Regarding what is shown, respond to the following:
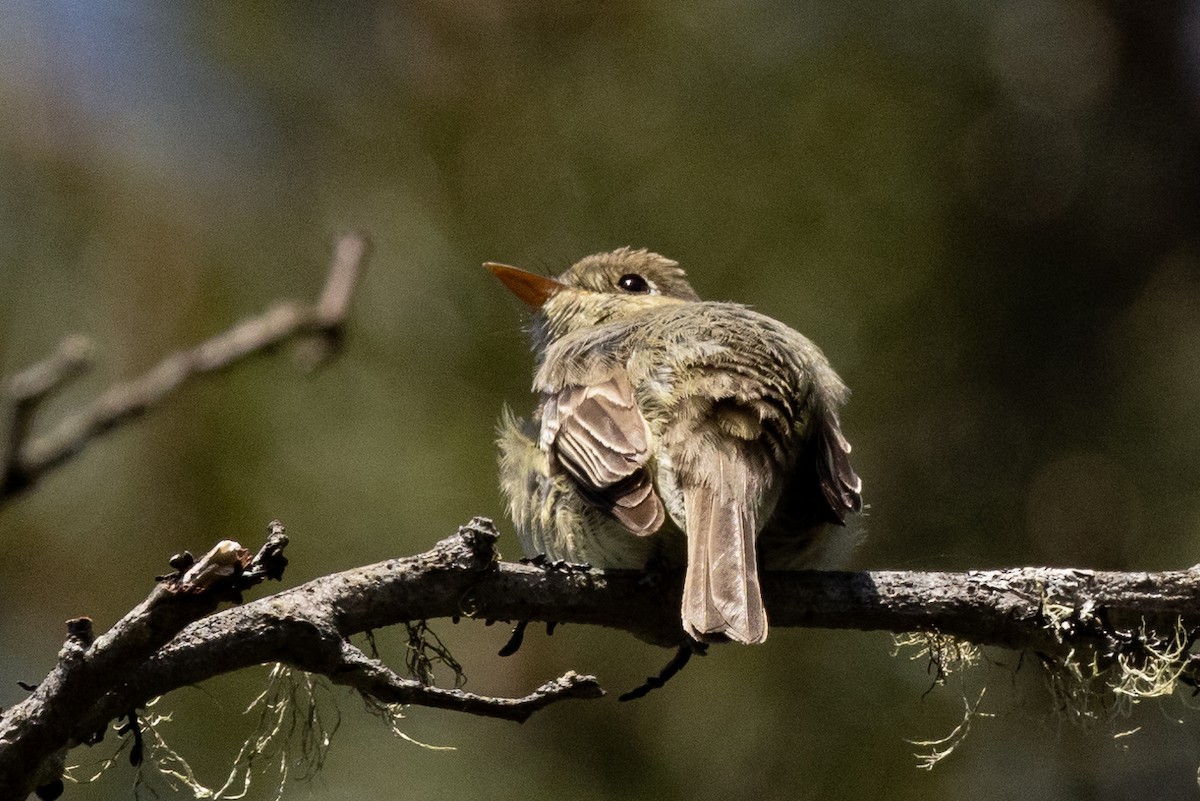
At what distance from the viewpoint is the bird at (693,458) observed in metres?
3.07

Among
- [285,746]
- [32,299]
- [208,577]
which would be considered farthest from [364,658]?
[32,299]

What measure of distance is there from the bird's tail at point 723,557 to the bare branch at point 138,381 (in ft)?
3.81

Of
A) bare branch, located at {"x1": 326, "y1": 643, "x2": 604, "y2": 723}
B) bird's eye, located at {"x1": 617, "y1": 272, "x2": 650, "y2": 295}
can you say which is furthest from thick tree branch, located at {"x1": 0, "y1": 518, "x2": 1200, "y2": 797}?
bird's eye, located at {"x1": 617, "y1": 272, "x2": 650, "y2": 295}

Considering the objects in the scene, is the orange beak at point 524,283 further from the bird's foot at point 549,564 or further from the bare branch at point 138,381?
the bare branch at point 138,381

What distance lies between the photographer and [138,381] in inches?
64.4

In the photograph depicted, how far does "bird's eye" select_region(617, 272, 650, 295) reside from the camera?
491 centimetres

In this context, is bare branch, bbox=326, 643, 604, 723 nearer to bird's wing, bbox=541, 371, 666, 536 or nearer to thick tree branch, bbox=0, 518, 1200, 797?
thick tree branch, bbox=0, 518, 1200, 797

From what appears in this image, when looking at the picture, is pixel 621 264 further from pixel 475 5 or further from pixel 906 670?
pixel 906 670

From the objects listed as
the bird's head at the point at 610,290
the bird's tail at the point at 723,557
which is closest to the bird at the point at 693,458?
the bird's tail at the point at 723,557

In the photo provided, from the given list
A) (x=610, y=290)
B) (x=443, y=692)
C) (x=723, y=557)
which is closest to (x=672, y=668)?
(x=723, y=557)

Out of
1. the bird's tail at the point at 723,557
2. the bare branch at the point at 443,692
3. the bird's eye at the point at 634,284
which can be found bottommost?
the bird's tail at the point at 723,557

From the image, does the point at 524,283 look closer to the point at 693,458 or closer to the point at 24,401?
the point at 693,458

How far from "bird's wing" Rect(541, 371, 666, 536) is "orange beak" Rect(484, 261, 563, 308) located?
65 cm

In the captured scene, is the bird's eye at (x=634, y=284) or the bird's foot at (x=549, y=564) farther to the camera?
the bird's eye at (x=634, y=284)
